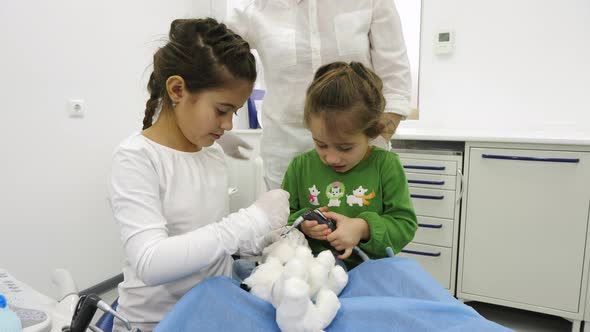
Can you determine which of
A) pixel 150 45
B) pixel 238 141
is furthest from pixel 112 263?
pixel 238 141

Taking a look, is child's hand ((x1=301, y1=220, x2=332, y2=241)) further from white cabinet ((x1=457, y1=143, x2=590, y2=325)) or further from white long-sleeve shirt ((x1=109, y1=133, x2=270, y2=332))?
white cabinet ((x1=457, y1=143, x2=590, y2=325))

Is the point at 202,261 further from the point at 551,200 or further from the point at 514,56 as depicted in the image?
the point at 514,56

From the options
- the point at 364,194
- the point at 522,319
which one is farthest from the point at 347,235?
the point at 522,319

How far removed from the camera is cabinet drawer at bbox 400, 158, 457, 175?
1.87 metres

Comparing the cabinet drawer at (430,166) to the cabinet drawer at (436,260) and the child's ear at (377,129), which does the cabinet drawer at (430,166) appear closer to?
the cabinet drawer at (436,260)

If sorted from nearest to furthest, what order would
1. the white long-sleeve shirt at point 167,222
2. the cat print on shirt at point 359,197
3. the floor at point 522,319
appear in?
the white long-sleeve shirt at point 167,222 → the cat print on shirt at point 359,197 → the floor at point 522,319

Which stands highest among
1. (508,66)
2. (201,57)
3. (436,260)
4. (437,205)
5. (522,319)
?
(508,66)

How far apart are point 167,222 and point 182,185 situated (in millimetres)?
83

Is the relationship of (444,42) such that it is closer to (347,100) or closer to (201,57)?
(347,100)

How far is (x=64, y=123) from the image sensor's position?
1.89 m

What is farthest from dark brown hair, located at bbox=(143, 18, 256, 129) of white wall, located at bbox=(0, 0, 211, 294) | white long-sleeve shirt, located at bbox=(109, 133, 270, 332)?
white wall, located at bbox=(0, 0, 211, 294)

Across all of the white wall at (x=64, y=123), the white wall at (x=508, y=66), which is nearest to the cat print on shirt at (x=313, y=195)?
the white wall at (x=64, y=123)

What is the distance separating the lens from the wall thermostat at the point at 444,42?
2.37 m

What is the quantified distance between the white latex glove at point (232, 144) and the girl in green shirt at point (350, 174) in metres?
0.16
